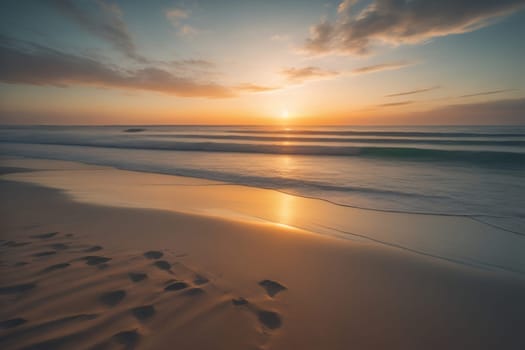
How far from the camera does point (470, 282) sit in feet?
9.36

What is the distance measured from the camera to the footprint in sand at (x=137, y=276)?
2626 millimetres

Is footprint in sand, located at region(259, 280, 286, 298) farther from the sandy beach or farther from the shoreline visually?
the shoreline

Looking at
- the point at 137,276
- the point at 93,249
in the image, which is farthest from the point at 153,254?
the point at 93,249

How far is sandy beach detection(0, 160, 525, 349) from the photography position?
1982mm

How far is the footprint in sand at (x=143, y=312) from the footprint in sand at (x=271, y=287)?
1.07 metres

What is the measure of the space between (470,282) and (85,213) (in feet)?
20.0

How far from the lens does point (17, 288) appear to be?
7.81 ft

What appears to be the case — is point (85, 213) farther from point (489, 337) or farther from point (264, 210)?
point (489, 337)

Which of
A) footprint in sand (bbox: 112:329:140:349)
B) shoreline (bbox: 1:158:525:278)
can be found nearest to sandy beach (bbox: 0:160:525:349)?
footprint in sand (bbox: 112:329:140:349)

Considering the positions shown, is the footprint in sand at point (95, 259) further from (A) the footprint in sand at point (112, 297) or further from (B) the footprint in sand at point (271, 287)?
(B) the footprint in sand at point (271, 287)

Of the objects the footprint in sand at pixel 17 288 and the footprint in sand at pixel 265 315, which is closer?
the footprint in sand at pixel 265 315

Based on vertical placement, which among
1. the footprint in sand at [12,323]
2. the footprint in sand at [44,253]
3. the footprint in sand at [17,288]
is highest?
the footprint in sand at [17,288]

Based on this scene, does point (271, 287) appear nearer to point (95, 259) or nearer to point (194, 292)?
point (194, 292)

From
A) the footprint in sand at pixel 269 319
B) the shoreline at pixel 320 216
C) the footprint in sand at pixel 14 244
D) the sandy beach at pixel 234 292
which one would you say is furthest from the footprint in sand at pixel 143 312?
the shoreline at pixel 320 216
